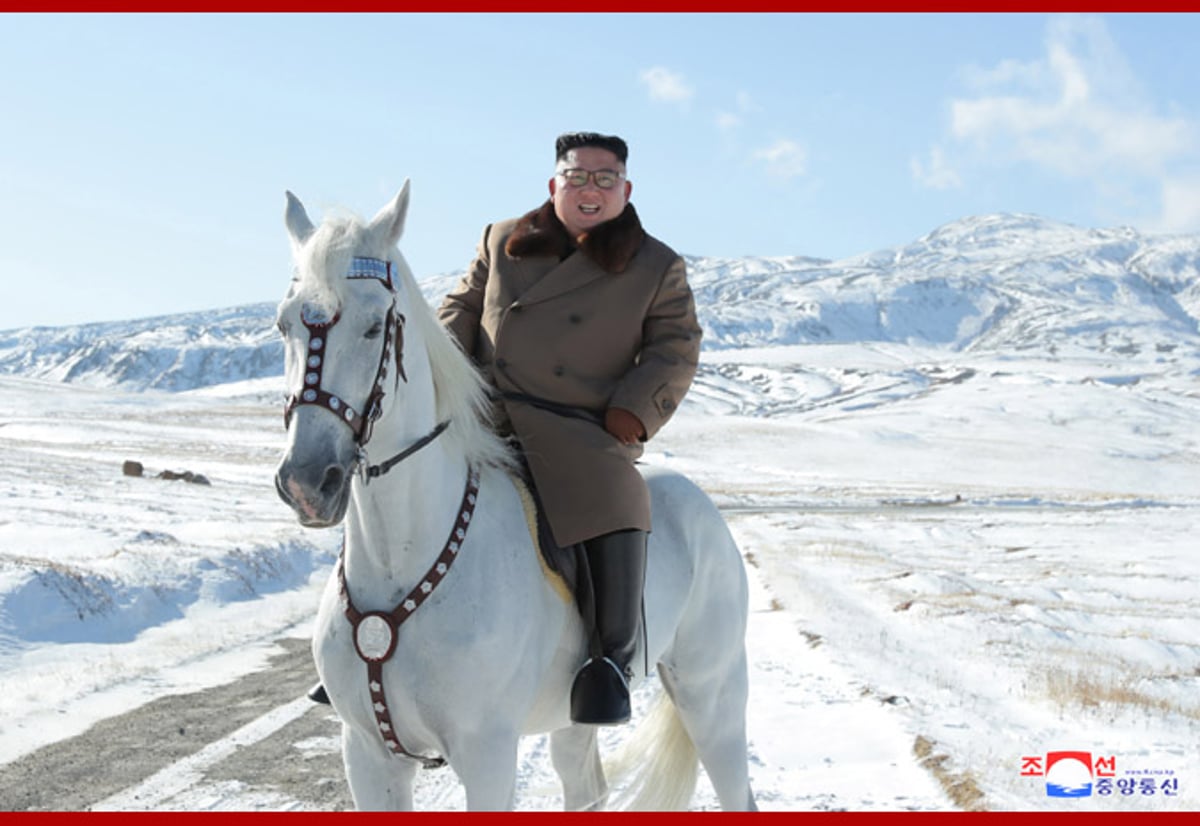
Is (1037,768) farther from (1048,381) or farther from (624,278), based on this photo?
(1048,381)

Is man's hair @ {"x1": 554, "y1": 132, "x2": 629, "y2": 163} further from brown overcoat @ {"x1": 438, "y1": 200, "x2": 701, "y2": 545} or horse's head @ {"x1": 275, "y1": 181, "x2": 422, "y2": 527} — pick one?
horse's head @ {"x1": 275, "y1": 181, "x2": 422, "y2": 527}

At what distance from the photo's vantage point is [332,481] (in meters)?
3.43

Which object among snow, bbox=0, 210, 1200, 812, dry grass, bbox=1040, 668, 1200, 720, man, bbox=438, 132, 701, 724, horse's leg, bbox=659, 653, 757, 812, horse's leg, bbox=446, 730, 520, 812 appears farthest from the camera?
dry grass, bbox=1040, 668, 1200, 720

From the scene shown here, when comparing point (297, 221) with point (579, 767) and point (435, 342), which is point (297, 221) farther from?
point (579, 767)

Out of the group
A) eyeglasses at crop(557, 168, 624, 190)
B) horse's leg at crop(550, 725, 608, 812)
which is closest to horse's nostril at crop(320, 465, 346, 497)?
eyeglasses at crop(557, 168, 624, 190)

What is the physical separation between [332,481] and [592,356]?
1.72 metres

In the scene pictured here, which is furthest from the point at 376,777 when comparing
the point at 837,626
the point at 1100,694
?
the point at 837,626

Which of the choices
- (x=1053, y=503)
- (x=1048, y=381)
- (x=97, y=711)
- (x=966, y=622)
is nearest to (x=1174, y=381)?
(x=1048, y=381)

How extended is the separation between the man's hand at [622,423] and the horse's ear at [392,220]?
1.28 meters

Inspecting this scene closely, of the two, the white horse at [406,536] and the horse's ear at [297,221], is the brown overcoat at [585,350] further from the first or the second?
the horse's ear at [297,221]

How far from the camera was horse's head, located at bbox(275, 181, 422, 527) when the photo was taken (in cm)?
339

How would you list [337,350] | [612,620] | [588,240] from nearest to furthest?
1. [337,350]
2. [612,620]
3. [588,240]

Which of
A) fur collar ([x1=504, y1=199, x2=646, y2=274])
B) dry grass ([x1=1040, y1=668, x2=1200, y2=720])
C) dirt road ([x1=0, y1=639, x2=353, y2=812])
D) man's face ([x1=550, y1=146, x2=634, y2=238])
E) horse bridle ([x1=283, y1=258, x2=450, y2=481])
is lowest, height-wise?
dry grass ([x1=1040, y1=668, x2=1200, y2=720])

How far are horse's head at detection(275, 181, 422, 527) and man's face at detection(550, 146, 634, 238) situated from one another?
4.10 ft
